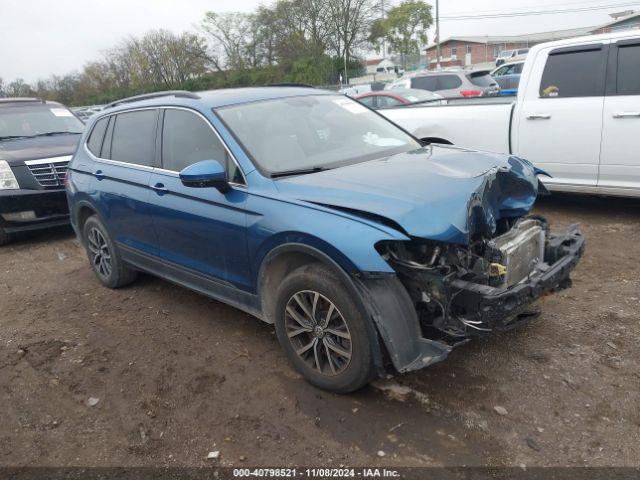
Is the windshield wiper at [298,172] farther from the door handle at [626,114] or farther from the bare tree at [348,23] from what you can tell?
the bare tree at [348,23]

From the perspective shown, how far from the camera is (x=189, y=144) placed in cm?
392

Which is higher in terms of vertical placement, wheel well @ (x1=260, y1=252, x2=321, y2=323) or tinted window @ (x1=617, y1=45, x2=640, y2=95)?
tinted window @ (x1=617, y1=45, x2=640, y2=95)

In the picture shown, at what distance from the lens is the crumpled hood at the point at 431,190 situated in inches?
109

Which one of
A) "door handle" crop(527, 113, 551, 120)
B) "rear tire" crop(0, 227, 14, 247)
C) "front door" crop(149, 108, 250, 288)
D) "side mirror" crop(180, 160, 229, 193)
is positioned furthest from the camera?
"rear tire" crop(0, 227, 14, 247)

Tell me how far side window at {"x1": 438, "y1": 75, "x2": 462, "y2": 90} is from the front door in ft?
43.5

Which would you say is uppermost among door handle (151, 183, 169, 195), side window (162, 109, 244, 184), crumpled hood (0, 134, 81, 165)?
side window (162, 109, 244, 184)

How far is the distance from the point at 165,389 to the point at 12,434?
34.8 inches

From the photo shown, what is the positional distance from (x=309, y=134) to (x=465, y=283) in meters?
1.67

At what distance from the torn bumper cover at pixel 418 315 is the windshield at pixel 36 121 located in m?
7.20

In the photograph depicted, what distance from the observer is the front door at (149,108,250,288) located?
137 inches

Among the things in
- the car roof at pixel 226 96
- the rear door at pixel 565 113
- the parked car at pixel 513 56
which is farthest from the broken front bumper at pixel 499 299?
the parked car at pixel 513 56

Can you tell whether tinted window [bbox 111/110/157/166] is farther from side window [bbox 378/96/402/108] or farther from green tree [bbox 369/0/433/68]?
green tree [bbox 369/0/433/68]

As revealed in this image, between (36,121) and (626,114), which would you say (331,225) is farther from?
(36,121)

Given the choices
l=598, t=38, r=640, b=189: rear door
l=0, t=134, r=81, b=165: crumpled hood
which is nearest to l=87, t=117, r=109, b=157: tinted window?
l=0, t=134, r=81, b=165: crumpled hood
